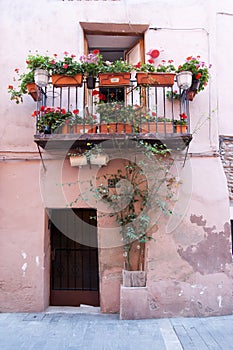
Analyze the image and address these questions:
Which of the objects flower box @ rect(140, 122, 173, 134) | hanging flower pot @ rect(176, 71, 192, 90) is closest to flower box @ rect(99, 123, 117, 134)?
flower box @ rect(140, 122, 173, 134)

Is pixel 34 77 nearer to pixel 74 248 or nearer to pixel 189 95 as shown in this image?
pixel 189 95

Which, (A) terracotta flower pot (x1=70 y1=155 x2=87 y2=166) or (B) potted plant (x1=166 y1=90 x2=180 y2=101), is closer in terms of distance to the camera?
(A) terracotta flower pot (x1=70 y1=155 x2=87 y2=166)

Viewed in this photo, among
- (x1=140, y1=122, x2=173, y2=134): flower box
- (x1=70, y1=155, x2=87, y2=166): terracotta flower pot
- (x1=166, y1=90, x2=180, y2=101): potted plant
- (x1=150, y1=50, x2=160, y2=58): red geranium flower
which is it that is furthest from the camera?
(x1=150, y1=50, x2=160, y2=58): red geranium flower

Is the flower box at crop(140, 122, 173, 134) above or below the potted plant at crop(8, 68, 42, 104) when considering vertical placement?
below

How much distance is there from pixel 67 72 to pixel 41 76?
1.43 ft

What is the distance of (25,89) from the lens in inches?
211

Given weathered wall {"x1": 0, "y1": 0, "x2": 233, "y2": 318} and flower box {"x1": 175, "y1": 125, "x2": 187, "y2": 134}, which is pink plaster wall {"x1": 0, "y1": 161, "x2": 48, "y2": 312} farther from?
flower box {"x1": 175, "y1": 125, "x2": 187, "y2": 134}

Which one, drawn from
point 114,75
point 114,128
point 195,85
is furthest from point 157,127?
point 114,75

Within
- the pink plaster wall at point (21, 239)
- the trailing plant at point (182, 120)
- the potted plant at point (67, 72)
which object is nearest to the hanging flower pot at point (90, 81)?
the potted plant at point (67, 72)

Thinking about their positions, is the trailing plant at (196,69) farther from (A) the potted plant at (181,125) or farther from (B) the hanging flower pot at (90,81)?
(B) the hanging flower pot at (90,81)

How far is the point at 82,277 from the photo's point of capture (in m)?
5.95

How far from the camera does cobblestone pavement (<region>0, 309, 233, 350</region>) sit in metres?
3.92

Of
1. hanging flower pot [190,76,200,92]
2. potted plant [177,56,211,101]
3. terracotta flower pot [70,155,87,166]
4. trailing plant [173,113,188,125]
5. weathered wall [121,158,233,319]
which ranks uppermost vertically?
potted plant [177,56,211,101]

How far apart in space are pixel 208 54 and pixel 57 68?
298cm
